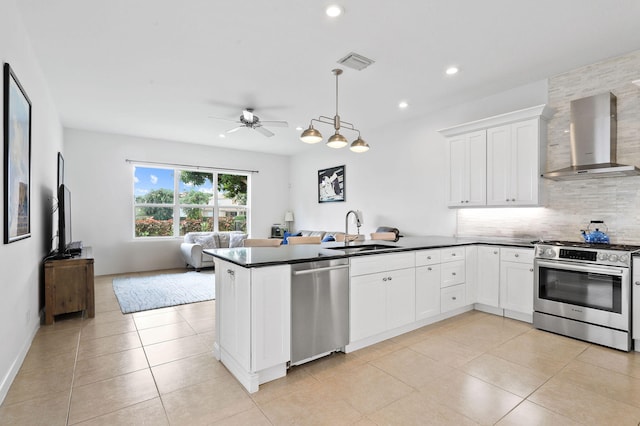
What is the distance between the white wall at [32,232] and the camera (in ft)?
7.24

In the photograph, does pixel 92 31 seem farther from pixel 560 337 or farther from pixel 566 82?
pixel 560 337

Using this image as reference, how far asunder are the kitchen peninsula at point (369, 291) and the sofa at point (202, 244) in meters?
3.84

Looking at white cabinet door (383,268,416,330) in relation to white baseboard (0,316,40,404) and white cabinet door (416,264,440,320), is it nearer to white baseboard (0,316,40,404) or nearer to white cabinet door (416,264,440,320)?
white cabinet door (416,264,440,320)

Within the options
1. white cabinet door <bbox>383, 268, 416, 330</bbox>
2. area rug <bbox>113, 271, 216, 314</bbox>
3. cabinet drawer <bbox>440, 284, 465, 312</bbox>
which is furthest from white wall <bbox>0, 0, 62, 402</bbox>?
cabinet drawer <bbox>440, 284, 465, 312</bbox>

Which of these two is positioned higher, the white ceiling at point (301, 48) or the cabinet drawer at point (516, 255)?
the white ceiling at point (301, 48)

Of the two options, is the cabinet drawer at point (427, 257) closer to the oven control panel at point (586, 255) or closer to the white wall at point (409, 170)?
the oven control panel at point (586, 255)

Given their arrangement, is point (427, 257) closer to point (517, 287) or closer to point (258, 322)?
point (517, 287)

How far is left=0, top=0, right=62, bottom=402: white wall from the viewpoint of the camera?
7.24ft

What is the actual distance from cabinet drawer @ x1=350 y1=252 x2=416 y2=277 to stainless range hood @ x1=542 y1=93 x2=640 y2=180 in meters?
1.87

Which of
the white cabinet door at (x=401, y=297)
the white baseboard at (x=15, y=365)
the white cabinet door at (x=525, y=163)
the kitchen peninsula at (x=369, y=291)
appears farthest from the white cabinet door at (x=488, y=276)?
the white baseboard at (x=15, y=365)

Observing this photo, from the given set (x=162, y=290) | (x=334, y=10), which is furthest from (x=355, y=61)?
(x=162, y=290)

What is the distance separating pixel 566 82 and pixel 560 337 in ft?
9.25

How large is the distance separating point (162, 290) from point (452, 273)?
4276 millimetres

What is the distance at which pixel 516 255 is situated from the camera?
3615 mm
